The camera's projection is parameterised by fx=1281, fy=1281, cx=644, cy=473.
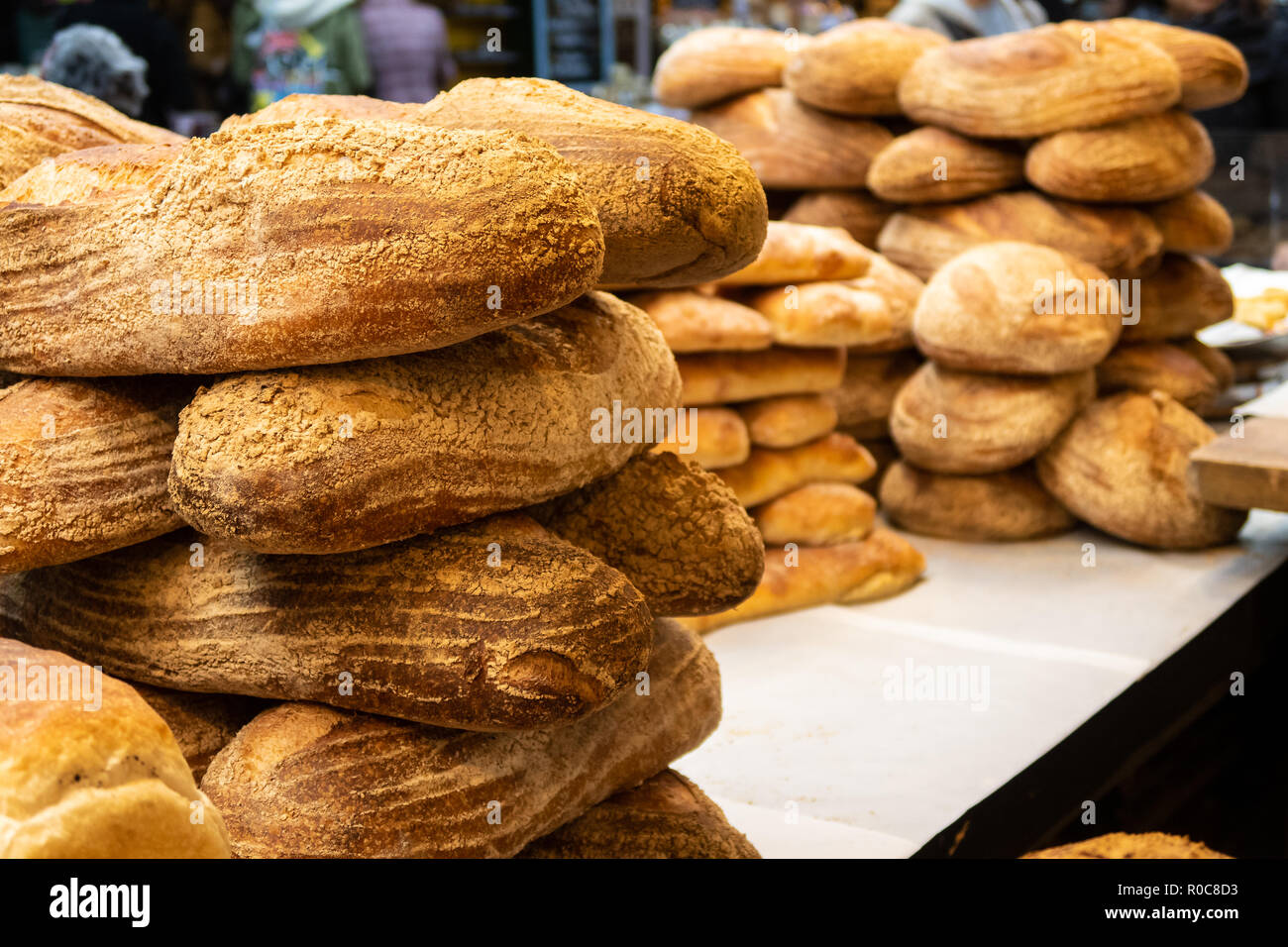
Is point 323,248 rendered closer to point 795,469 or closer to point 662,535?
point 662,535

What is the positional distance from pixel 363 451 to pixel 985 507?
225 cm

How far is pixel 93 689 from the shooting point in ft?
2.68

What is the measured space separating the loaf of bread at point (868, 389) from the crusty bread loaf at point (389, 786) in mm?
2047

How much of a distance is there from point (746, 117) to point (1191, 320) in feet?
3.99

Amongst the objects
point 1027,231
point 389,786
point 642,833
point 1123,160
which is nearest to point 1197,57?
point 1123,160

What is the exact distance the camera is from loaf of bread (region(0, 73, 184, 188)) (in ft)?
4.23

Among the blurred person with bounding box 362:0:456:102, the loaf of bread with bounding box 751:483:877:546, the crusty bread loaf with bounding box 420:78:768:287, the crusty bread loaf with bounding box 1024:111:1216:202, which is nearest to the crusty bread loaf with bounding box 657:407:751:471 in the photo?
the loaf of bread with bounding box 751:483:877:546

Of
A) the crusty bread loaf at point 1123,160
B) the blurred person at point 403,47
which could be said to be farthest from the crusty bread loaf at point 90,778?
the blurred person at point 403,47

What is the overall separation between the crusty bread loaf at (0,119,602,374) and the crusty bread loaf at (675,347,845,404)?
1.39m

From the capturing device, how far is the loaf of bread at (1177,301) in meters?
3.09

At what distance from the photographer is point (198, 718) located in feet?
4.10

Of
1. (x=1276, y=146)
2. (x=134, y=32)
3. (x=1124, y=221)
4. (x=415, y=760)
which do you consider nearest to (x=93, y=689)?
(x=415, y=760)

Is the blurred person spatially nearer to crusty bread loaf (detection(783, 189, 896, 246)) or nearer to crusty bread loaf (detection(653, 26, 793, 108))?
crusty bread loaf (detection(653, 26, 793, 108))
